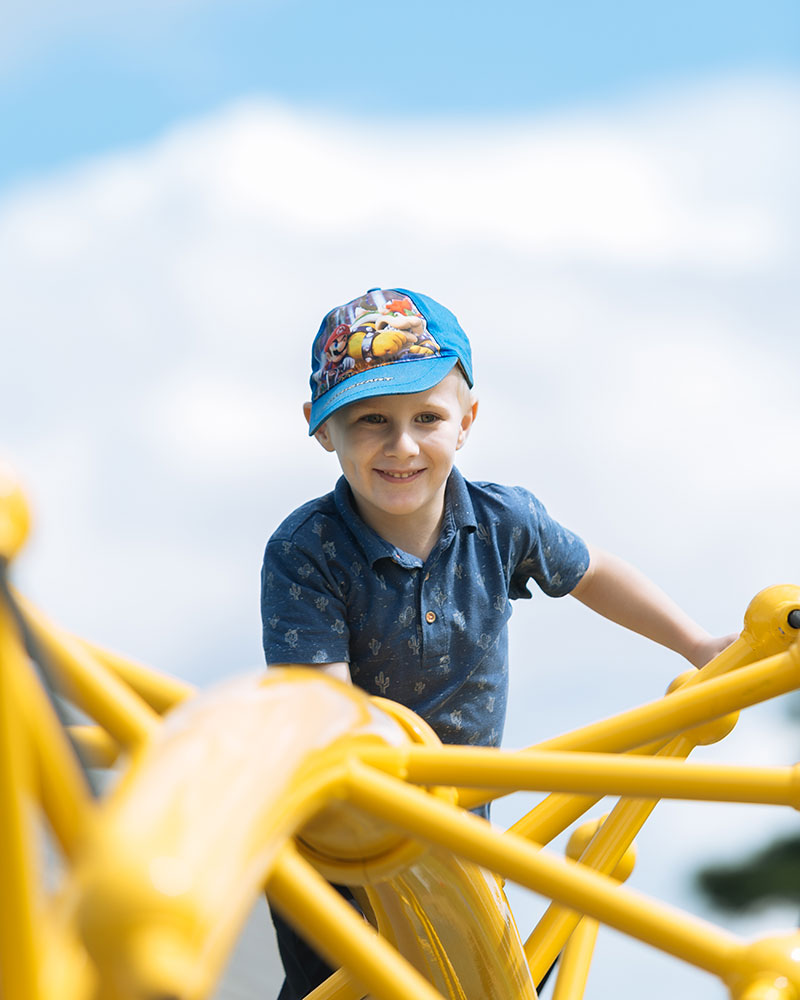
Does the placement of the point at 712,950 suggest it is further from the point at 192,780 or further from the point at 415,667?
the point at 415,667

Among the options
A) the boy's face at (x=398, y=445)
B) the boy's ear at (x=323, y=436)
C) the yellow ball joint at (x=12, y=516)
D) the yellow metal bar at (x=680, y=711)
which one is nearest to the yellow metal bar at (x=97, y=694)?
the yellow ball joint at (x=12, y=516)

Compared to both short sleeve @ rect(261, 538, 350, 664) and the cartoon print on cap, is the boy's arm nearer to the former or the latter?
short sleeve @ rect(261, 538, 350, 664)

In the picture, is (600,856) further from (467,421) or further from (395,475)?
(467,421)

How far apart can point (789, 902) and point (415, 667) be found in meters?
9.91

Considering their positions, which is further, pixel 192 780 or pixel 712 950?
pixel 712 950

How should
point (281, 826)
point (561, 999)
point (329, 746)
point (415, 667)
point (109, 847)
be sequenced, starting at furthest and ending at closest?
1. point (415, 667)
2. point (561, 999)
3. point (329, 746)
4. point (281, 826)
5. point (109, 847)

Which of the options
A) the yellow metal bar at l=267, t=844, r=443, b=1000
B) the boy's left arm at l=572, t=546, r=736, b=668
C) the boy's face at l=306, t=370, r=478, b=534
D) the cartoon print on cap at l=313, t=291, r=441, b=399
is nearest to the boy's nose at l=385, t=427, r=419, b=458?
the boy's face at l=306, t=370, r=478, b=534

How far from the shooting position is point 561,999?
59.2 inches

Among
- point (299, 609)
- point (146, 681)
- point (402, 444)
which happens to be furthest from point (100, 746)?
point (402, 444)

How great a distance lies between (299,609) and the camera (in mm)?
1935

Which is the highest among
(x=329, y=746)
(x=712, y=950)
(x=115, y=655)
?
Result: (x=115, y=655)

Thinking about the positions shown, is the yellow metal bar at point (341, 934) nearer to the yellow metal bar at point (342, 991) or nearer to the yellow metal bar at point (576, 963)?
the yellow metal bar at point (342, 991)

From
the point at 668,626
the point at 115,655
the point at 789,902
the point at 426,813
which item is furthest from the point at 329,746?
the point at 789,902

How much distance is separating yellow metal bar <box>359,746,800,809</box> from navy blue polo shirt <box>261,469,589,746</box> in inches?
37.2
